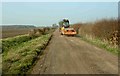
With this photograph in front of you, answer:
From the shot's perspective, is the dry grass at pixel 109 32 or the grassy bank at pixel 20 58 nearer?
the grassy bank at pixel 20 58

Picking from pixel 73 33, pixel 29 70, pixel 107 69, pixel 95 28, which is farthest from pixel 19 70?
pixel 73 33

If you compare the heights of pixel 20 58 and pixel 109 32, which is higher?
pixel 109 32

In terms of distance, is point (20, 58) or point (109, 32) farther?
point (109, 32)

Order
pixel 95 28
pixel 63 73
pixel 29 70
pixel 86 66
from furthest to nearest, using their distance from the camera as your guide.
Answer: pixel 95 28
pixel 86 66
pixel 29 70
pixel 63 73

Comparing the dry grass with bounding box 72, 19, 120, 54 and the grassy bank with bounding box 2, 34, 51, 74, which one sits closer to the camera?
the grassy bank with bounding box 2, 34, 51, 74

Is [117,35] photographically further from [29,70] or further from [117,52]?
[29,70]

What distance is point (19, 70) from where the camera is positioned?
401 inches

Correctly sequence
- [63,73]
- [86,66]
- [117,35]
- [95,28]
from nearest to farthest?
1. [63,73]
2. [86,66]
3. [117,35]
4. [95,28]

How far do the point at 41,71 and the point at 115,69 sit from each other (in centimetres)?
337

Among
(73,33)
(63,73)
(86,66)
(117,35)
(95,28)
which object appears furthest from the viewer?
(73,33)

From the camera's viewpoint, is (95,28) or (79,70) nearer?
(79,70)

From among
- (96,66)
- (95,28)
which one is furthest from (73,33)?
(96,66)

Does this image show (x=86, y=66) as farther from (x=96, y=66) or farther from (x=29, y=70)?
(x=29, y=70)

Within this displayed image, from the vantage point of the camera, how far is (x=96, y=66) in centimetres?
1135
